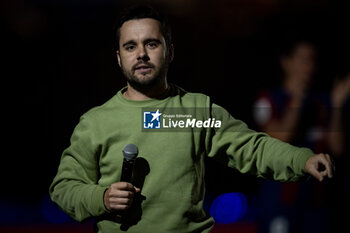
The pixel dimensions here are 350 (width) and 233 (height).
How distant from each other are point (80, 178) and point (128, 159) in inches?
7.1

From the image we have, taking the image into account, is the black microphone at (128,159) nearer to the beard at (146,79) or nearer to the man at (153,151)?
the man at (153,151)

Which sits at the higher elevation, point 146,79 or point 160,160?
point 146,79

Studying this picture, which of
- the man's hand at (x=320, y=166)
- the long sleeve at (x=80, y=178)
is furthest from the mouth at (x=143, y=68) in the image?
the man's hand at (x=320, y=166)

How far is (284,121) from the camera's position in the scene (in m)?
1.62

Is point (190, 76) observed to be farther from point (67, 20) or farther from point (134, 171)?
point (134, 171)

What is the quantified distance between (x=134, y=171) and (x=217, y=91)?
83 centimetres

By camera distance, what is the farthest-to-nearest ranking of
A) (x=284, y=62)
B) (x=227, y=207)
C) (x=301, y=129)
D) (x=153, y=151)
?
1. (x=227, y=207)
2. (x=284, y=62)
3. (x=301, y=129)
4. (x=153, y=151)

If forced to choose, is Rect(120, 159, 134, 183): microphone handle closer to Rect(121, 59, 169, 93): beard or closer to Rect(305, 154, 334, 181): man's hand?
Rect(121, 59, 169, 93): beard

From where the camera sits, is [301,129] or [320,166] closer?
[320,166]

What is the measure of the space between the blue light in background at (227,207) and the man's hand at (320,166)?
4.72 ft

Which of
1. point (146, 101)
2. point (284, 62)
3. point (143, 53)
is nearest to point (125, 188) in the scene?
point (146, 101)

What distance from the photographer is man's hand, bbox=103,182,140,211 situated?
3.43 feet

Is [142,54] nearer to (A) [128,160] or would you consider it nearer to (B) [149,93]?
(B) [149,93]

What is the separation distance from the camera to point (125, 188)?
3.43 feet
